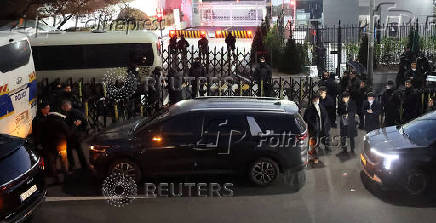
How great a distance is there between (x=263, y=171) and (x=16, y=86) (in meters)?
5.93

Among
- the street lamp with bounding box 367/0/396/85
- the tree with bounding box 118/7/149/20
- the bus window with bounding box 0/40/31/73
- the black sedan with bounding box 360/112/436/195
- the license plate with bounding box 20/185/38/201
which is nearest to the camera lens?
the license plate with bounding box 20/185/38/201

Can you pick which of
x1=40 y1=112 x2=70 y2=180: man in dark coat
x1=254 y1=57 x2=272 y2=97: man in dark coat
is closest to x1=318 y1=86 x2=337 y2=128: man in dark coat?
x1=254 y1=57 x2=272 y2=97: man in dark coat

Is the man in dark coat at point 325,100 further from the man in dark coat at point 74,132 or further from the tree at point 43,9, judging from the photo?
the tree at point 43,9

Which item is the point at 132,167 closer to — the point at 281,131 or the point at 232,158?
the point at 232,158

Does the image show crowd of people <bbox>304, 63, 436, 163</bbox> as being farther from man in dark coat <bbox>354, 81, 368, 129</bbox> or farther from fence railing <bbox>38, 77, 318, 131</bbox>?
fence railing <bbox>38, 77, 318, 131</bbox>

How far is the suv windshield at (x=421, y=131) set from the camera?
32.1 ft

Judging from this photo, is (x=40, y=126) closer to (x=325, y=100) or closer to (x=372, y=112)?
(x=325, y=100)

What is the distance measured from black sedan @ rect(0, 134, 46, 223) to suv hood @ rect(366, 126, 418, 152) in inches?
225

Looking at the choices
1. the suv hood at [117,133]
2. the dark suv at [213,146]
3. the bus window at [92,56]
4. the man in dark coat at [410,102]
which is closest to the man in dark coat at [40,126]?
the suv hood at [117,133]

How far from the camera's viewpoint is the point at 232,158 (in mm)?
10141

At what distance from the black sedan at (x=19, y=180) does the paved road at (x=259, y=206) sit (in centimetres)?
92

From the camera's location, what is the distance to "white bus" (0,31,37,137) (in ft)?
38.7

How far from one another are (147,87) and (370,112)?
21.5 ft

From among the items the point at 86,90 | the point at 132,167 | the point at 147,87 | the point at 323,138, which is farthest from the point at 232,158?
the point at 86,90
